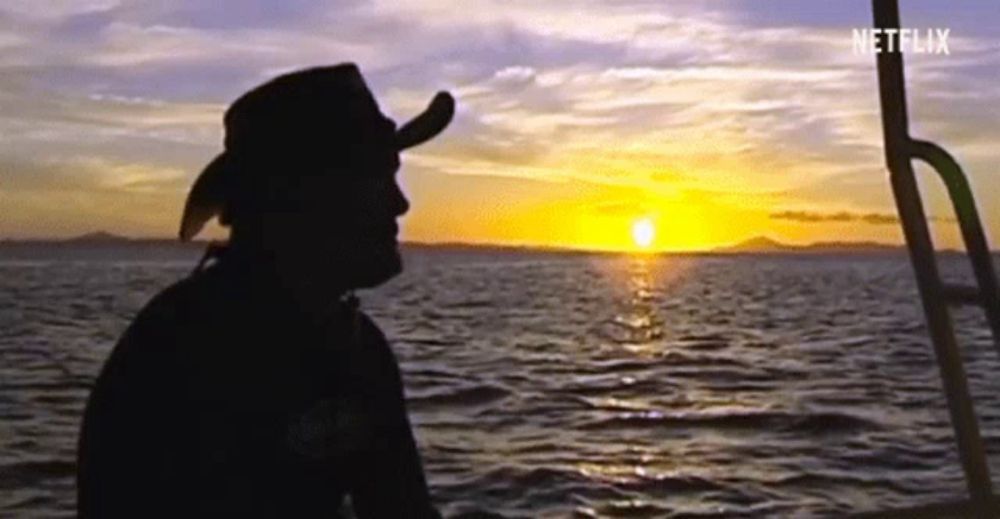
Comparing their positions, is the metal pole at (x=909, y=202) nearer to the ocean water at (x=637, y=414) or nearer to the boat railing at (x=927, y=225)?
the boat railing at (x=927, y=225)

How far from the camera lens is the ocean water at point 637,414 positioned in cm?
1502

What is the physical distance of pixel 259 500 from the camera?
2.66 metres

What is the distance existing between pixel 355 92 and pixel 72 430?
1763 centimetres

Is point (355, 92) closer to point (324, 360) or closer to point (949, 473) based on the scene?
point (324, 360)

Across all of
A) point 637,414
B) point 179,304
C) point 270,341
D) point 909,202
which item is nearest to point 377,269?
point 270,341

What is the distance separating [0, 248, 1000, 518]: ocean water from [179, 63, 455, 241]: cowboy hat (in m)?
8.75

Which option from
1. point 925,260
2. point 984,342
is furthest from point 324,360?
point 984,342

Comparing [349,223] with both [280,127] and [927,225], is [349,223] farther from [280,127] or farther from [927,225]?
[927,225]

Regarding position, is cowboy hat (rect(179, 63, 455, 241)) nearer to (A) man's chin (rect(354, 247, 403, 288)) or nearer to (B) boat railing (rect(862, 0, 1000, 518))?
(A) man's chin (rect(354, 247, 403, 288))

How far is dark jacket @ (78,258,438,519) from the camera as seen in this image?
102 inches

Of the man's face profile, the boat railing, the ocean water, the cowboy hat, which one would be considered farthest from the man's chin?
the ocean water

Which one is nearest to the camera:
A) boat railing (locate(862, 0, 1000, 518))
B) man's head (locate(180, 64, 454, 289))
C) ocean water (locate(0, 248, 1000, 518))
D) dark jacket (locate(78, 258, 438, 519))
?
dark jacket (locate(78, 258, 438, 519))

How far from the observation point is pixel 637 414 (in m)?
23.0

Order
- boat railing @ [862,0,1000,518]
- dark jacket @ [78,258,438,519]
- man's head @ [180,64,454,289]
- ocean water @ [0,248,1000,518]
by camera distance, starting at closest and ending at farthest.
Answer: dark jacket @ [78,258,438,519] → man's head @ [180,64,454,289] → boat railing @ [862,0,1000,518] → ocean water @ [0,248,1000,518]
